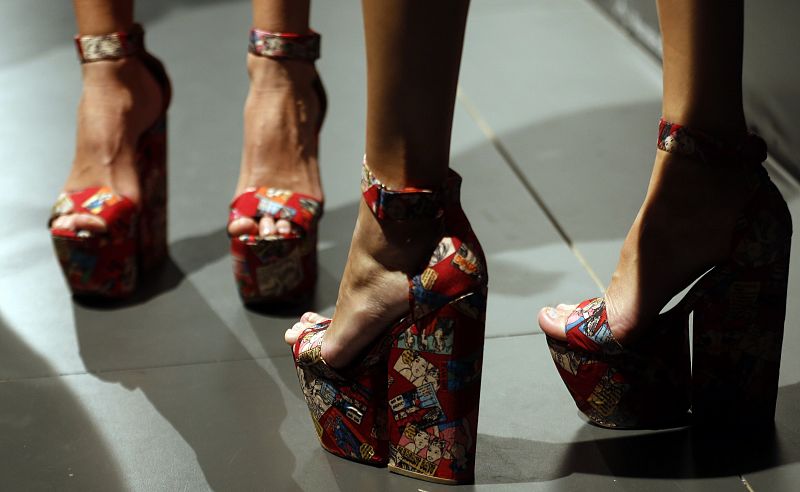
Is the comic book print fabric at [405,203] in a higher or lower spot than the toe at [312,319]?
higher

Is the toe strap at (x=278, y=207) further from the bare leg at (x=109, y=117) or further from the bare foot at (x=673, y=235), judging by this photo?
the bare foot at (x=673, y=235)

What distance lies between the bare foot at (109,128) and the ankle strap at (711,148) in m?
0.72

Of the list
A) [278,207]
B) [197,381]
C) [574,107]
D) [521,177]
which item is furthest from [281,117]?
[574,107]

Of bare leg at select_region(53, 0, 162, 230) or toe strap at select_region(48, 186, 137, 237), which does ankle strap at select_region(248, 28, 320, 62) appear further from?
toe strap at select_region(48, 186, 137, 237)

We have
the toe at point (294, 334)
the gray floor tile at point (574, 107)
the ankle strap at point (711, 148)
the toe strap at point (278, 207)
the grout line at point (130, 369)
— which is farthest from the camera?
the gray floor tile at point (574, 107)

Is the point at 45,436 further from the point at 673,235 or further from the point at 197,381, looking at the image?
the point at 673,235

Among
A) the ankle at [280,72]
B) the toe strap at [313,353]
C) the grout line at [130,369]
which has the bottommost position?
the grout line at [130,369]

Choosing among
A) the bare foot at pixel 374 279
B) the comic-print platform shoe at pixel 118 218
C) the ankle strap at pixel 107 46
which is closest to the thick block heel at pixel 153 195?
the comic-print platform shoe at pixel 118 218

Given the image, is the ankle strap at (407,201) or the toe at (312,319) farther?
the toe at (312,319)

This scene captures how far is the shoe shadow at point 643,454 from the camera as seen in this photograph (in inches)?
39.0

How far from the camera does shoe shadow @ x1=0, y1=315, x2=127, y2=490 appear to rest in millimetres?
1003

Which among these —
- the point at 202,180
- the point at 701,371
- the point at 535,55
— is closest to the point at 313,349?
the point at 701,371

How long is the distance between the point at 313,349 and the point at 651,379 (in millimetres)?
339

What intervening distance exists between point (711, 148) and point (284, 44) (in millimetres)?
635
